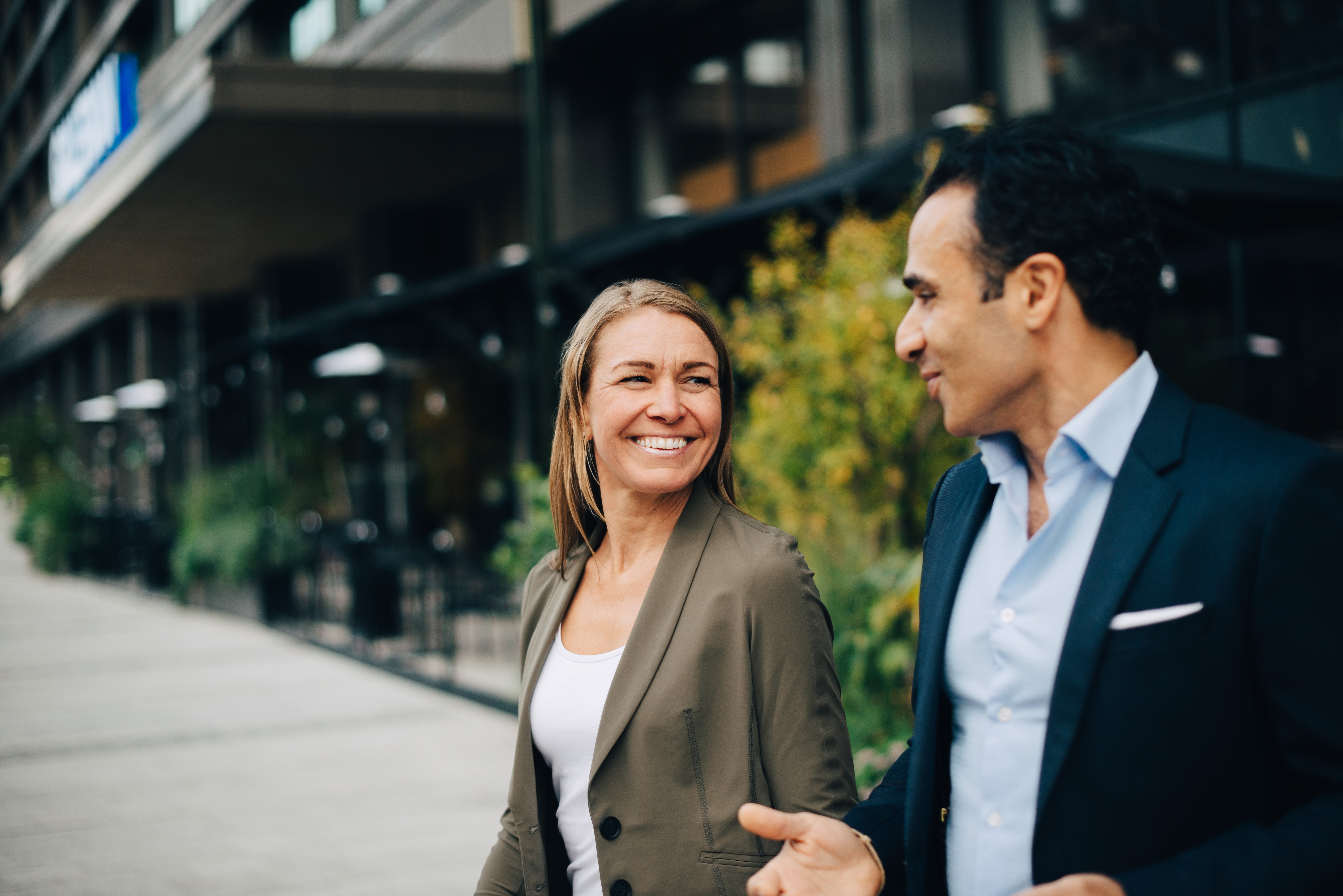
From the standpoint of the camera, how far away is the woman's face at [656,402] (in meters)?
2.30

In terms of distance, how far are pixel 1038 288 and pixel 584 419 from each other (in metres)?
1.11

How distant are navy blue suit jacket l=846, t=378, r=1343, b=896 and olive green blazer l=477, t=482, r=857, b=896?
58 cm

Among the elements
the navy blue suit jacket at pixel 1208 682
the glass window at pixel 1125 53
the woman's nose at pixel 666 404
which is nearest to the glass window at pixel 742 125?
the glass window at pixel 1125 53

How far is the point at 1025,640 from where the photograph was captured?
1.64m

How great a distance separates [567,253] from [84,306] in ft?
120

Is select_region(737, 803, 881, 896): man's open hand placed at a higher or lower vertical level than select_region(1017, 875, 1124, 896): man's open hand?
lower

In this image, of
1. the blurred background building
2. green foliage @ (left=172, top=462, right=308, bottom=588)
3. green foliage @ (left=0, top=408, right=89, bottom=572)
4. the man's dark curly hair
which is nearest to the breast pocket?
the man's dark curly hair

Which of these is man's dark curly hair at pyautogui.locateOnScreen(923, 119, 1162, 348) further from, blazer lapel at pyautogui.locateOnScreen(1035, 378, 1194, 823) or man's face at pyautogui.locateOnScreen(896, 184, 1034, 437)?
blazer lapel at pyautogui.locateOnScreen(1035, 378, 1194, 823)

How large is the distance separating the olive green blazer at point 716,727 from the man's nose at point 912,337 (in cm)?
55

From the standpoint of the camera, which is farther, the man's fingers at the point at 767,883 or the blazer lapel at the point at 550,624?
the blazer lapel at the point at 550,624

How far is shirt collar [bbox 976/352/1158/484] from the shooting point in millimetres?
1642

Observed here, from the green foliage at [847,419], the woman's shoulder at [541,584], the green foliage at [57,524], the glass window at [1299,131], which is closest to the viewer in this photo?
the woman's shoulder at [541,584]

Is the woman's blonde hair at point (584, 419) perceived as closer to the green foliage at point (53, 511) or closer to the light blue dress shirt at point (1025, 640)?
the light blue dress shirt at point (1025, 640)

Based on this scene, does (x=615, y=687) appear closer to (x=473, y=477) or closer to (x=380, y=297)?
(x=380, y=297)
